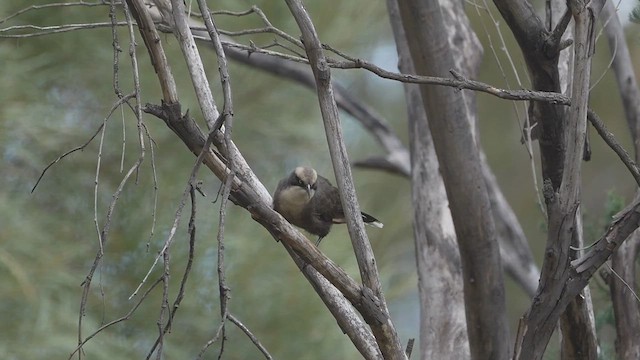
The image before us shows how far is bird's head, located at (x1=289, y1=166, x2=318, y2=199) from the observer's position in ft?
7.63

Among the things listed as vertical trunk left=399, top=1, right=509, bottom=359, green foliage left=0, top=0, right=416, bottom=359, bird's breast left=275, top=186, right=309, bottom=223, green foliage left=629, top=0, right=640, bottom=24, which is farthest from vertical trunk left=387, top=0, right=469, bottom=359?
green foliage left=0, top=0, right=416, bottom=359

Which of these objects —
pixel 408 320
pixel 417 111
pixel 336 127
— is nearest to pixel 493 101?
pixel 408 320

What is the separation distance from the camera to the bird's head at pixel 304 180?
7.63 feet

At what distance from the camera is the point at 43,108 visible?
4.16 metres

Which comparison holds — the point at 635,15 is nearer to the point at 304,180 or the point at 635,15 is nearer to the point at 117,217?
the point at 304,180

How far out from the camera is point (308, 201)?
7.63 feet

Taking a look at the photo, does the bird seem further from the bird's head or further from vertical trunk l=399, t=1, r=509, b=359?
vertical trunk l=399, t=1, r=509, b=359

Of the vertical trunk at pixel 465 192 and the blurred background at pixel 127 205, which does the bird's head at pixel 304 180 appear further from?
the blurred background at pixel 127 205

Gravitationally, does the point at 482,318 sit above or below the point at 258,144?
below

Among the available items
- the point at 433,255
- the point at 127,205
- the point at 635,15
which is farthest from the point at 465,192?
the point at 127,205

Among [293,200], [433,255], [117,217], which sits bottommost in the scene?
[293,200]

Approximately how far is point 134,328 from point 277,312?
683mm

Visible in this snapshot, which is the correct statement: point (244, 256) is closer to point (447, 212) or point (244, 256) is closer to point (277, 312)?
point (277, 312)

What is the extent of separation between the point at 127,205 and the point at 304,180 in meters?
2.02
